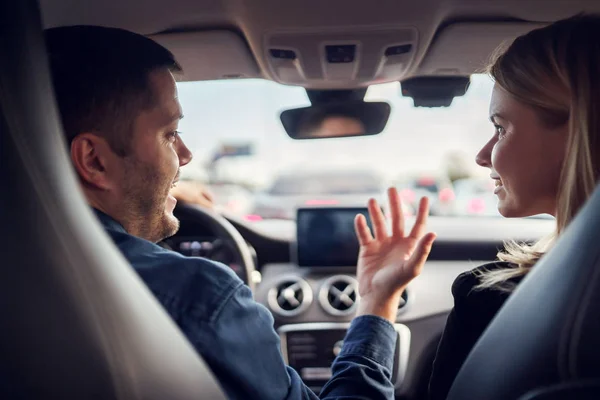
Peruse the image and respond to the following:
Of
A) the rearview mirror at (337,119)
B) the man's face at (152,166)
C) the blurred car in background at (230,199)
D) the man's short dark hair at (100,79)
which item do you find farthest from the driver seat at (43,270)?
the blurred car in background at (230,199)

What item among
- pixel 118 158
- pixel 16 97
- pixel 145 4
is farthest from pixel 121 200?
pixel 145 4

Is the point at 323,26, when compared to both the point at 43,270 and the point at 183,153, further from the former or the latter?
the point at 43,270

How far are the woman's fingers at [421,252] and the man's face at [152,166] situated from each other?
0.73m

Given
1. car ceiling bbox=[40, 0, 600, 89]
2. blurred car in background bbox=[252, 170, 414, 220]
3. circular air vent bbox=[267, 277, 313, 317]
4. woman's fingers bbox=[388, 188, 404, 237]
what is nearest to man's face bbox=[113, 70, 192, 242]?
car ceiling bbox=[40, 0, 600, 89]

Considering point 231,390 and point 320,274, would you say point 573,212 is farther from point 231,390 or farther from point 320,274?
point 320,274

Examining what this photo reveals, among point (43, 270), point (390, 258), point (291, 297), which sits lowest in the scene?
point (291, 297)

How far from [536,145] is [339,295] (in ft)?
6.03

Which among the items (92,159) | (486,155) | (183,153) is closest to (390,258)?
(486,155)

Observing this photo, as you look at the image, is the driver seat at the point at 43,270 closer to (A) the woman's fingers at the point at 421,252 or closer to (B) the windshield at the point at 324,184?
(A) the woman's fingers at the point at 421,252

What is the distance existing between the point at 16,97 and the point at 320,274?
8.68 ft

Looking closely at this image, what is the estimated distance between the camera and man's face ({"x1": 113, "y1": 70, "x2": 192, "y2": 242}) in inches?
64.2

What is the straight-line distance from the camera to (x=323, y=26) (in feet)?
7.29

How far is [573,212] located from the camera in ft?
5.07

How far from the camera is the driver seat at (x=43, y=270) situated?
0.90 metres
